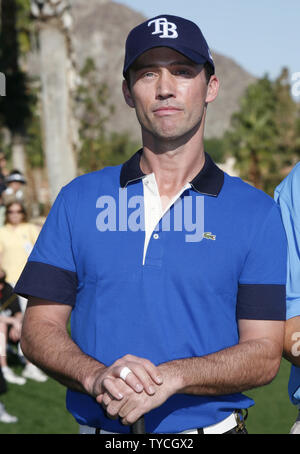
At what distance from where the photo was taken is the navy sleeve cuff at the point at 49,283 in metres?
2.56

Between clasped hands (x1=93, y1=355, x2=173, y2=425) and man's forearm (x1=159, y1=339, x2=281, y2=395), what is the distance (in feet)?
0.27

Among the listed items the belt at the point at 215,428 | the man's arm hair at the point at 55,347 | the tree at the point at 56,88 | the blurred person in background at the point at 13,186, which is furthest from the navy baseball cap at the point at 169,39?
the tree at the point at 56,88

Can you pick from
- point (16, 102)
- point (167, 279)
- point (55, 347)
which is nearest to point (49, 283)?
point (55, 347)

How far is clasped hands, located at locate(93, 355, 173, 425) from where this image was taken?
217 cm

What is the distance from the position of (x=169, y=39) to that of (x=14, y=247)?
7033mm

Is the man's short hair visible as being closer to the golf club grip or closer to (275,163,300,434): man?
(275,163,300,434): man

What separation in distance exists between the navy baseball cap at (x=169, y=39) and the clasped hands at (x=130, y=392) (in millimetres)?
1220

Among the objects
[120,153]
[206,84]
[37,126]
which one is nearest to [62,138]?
[206,84]

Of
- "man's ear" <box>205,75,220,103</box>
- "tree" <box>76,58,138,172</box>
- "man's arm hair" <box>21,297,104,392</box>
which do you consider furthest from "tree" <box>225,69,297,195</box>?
"man's arm hair" <box>21,297,104,392</box>

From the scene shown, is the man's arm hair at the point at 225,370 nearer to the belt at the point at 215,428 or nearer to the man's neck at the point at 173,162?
the belt at the point at 215,428

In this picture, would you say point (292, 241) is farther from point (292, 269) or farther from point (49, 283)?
point (49, 283)
